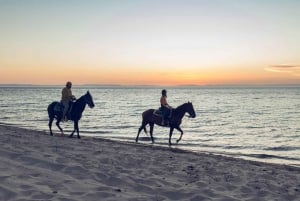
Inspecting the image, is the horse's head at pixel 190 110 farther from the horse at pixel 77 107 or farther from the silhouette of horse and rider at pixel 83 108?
the horse at pixel 77 107

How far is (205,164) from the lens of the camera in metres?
11.7

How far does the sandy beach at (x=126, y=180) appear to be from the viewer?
6918mm

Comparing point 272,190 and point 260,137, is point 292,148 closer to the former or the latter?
point 260,137

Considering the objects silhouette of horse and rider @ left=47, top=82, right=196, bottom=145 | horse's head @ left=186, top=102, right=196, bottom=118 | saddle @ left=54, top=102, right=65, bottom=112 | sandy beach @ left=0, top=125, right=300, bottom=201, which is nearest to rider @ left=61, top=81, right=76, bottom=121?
silhouette of horse and rider @ left=47, top=82, right=196, bottom=145

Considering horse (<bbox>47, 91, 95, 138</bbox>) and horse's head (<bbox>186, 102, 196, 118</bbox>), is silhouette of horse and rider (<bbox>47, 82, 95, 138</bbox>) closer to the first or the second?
horse (<bbox>47, 91, 95, 138</bbox>)

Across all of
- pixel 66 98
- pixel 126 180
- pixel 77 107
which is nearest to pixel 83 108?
pixel 77 107

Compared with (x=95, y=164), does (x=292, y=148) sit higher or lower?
lower

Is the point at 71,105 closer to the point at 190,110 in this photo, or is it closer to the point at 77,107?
the point at 77,107

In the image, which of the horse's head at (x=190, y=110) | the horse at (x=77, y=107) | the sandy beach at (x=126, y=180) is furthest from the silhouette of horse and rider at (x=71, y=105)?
the sandy beach at (x=126, y=180)

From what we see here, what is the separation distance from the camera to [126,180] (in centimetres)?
829

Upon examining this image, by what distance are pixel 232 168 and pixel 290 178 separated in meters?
1.82

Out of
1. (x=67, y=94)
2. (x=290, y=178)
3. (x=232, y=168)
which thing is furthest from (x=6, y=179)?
(x=67, y=94)

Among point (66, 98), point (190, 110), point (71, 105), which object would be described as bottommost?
point (190, 110)

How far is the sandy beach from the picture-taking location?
272 inches
